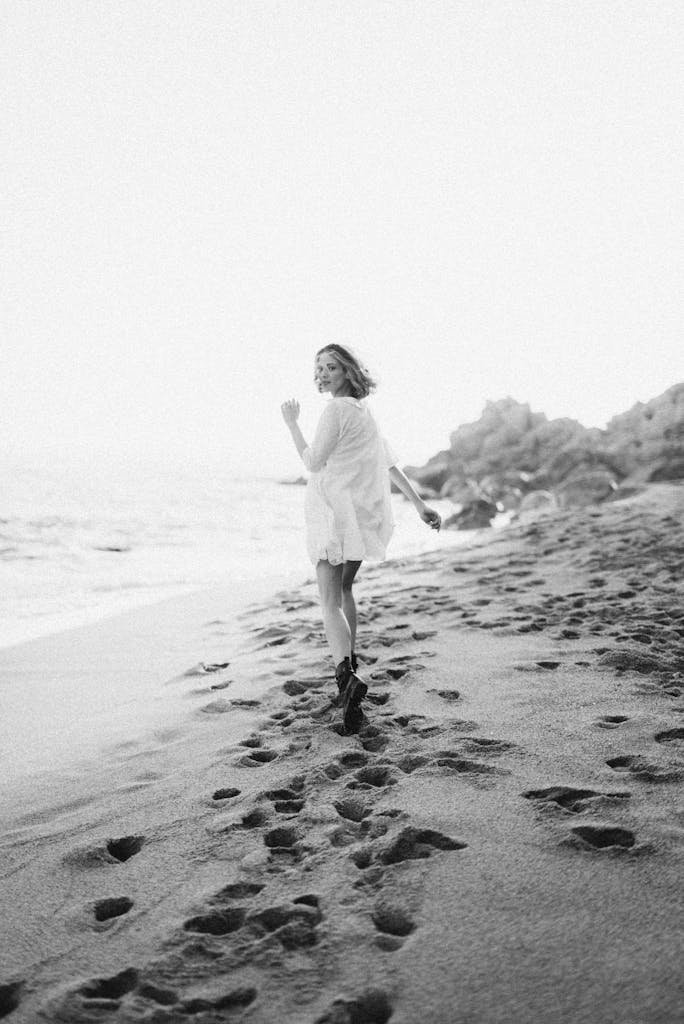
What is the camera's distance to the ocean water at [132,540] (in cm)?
745

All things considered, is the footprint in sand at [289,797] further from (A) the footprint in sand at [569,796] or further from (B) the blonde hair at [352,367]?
(B) the blonde hair at [352,367]

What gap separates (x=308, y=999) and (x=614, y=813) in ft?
3.50

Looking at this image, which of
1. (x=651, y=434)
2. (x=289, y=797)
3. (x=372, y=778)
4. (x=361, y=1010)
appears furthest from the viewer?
(x=651, y=434)

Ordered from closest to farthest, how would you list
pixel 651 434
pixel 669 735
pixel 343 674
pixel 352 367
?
pixel 669 735, pixel 343 674, pixel 352 367, pixel 651 434

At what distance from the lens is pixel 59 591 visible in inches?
318

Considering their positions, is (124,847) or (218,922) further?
(124,847)

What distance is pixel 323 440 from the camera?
312cm

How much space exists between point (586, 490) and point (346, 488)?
46.4 ft

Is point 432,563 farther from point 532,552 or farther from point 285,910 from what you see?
point 285,910

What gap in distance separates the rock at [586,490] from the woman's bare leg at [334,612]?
532 inches

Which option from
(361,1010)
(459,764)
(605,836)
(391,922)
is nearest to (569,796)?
(605,836)

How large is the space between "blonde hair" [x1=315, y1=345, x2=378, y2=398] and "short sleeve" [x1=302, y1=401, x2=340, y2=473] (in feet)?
0.65

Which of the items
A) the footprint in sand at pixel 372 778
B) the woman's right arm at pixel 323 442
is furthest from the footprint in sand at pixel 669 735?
the woman's right arm at pixel 323 442

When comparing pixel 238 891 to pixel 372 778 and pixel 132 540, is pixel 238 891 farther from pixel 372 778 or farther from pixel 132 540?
pixel 132 540
